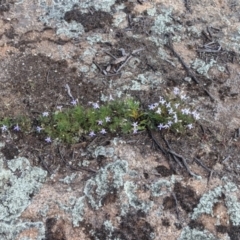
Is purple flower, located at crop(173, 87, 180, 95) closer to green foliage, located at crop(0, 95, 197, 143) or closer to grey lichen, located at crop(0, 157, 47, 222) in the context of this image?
green foliage, located at crop(0, 95, 197, 143)

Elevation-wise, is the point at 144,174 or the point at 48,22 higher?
the point at 48,22

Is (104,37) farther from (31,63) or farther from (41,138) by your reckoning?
(41,138)

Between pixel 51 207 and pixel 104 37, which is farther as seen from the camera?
pixel 104 37

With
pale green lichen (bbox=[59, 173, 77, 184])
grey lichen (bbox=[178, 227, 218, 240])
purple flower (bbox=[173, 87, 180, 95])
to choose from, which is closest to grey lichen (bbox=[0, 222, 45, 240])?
pale green lichen (bbox=[59, 173, 77, 184])

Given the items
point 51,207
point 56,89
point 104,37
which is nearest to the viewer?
point 51,207

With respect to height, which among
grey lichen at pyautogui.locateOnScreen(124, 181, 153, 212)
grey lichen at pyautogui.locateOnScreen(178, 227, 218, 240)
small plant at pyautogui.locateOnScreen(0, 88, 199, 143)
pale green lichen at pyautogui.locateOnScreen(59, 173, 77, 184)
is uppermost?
small plant at pyautogui.locateOnScreen(0, 88, 199, 143)

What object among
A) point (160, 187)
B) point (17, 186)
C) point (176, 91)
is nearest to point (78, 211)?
point (17, 186)

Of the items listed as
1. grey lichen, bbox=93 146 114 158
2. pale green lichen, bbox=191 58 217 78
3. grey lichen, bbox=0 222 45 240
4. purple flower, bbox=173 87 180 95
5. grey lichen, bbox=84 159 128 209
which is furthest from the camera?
pale green lichen, bbox=191 58 217 78

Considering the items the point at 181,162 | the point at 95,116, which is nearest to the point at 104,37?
the point at 95,116
